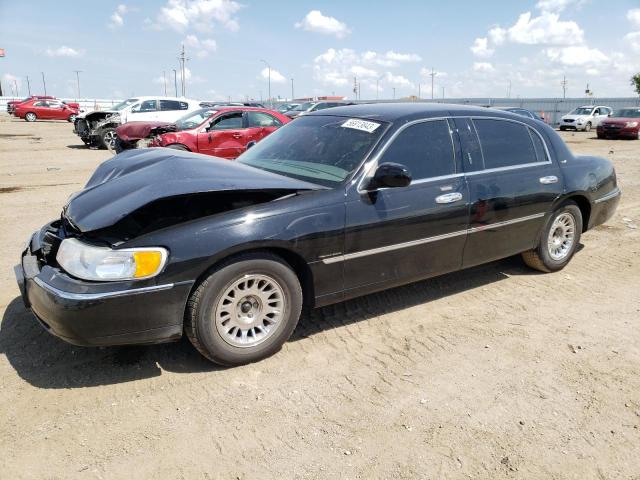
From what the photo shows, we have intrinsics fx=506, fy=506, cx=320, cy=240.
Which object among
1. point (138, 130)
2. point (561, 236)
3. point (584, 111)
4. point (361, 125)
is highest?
point (584, 111)

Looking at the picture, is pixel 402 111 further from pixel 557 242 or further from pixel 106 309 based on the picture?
pixel 106 309

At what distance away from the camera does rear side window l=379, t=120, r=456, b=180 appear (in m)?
3.79

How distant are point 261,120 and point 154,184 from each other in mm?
9454

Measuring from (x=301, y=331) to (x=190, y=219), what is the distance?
1315mm

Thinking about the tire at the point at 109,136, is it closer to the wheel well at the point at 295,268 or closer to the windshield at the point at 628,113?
the wheel well at the point at 295,268

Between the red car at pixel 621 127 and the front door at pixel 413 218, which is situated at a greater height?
the red car at pixel 621 127

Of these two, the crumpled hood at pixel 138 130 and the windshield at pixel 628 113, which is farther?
the windshield at pixel 628 113

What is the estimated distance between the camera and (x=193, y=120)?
39.2ft

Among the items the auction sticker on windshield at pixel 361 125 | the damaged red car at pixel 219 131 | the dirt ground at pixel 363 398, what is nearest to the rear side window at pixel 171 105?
the damaged red car at pixel 219 131

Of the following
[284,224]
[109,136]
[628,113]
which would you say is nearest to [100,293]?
[284,224]

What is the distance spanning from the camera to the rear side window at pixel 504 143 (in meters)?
4.32

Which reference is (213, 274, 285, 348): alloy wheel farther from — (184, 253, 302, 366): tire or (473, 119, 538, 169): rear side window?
(473, 119, 538, 169): rear side window

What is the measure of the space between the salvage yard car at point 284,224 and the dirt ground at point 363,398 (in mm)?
352

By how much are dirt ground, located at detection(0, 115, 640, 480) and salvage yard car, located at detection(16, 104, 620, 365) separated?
1.16ft
